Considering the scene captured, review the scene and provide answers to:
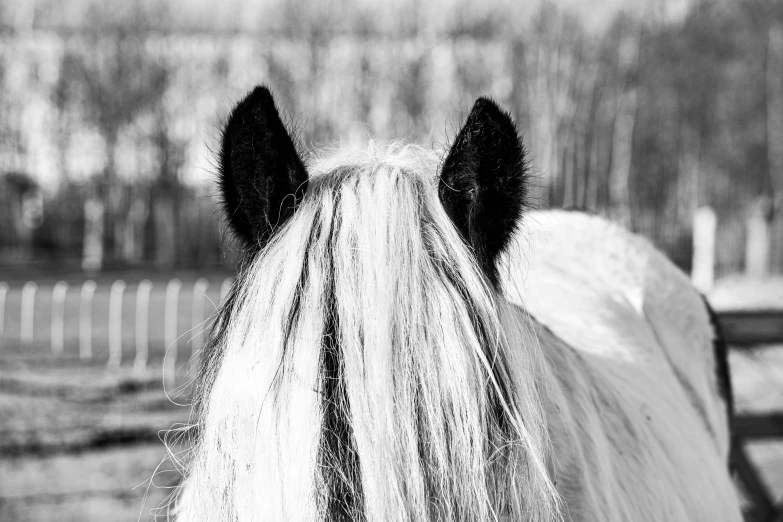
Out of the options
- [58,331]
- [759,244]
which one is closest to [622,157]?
→ [759,244]

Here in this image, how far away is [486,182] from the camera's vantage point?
111 centimetres

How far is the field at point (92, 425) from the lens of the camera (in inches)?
181

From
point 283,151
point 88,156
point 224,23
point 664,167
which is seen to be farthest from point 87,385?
point 664,167

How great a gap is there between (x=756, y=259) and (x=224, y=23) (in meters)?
26.0

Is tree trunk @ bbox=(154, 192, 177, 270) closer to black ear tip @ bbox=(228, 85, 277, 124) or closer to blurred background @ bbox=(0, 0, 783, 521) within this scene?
blurred background @ bbox=(0, 0, 783, 521)

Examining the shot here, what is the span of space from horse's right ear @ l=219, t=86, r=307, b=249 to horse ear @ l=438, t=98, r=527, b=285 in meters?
0.27

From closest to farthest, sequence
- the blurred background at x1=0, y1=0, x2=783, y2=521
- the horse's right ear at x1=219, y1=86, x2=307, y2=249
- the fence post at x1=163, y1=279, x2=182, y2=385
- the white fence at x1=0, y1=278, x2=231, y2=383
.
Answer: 1. the horse's right ear at x1=219, y1=86, x2=307, y2=249
2. the fence post at x1=163, y1=279, x2=182, y2=385
3. the white fence at x1=0, y1=278, x2=231, y2=383
4. the blurred background at x1=0, y1=0, x2=783, y2=521

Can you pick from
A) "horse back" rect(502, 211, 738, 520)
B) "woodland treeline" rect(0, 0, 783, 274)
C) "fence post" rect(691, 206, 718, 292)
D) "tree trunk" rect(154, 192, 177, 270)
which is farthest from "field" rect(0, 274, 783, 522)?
"tree trunk" rect(154, 192, 177, 270)

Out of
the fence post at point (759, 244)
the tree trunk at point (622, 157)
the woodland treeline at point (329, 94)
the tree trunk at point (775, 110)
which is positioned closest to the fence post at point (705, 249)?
the fence post at point (759, 244)

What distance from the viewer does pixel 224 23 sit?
109 feet

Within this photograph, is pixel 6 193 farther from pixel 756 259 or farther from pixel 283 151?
pixel 283 151

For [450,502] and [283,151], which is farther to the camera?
[283,151]

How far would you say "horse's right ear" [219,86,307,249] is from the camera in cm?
114

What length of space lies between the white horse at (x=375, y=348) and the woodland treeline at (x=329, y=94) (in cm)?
2507
